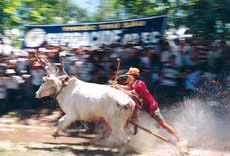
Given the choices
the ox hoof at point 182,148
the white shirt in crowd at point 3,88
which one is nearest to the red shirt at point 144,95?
the ox hoof at point 182,148

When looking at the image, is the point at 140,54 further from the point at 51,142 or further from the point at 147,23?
the point at 51,142

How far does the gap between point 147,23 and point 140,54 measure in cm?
83

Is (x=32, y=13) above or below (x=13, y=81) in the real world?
above

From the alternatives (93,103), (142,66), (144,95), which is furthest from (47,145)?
(142,66)

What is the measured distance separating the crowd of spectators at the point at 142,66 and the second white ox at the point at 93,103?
3306mm

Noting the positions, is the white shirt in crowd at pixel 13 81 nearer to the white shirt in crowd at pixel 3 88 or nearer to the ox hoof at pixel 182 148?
the white shirt in crowd at pixel 3 88

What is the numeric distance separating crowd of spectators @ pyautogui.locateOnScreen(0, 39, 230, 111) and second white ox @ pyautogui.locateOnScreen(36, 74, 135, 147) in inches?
130

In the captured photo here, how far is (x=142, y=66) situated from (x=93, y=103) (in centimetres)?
435

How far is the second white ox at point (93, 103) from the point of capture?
905cm

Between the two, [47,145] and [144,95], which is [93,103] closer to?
[144,95]

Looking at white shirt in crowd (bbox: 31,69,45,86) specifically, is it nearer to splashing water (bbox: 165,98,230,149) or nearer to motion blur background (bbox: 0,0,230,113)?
motion blur background (bbox: 0,0,230,113)

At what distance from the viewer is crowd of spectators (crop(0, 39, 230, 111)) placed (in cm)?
1282

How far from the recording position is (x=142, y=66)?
44.2 feet

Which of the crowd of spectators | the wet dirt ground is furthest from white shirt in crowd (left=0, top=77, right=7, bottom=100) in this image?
the wet dirt ground
